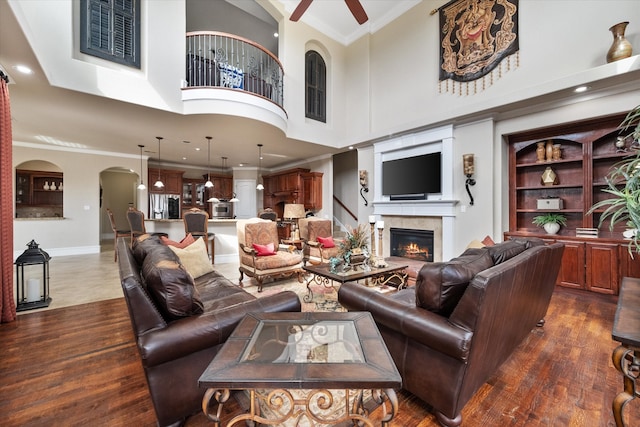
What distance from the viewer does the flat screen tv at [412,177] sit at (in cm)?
481

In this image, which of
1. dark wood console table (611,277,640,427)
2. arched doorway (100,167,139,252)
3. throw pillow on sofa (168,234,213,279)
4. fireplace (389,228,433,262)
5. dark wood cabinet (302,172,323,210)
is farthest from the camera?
arched doorway (100,167,139,252)

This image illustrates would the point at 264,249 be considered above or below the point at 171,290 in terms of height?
below

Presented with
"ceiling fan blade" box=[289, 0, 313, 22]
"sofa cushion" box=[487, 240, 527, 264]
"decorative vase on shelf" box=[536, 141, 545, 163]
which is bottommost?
"sofa cushion" box=[487, 240, 527, 264]

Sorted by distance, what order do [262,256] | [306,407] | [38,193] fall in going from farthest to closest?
[38,193], [262,256], [306,407]

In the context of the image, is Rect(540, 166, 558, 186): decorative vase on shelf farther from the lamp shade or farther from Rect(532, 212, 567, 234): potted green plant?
the lamp shade

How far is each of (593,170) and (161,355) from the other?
17.9 feet

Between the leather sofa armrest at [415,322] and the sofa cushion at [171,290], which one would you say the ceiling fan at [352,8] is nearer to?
the leather sofa armrest at [415,322]

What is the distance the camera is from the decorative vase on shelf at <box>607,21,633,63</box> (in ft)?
9.64

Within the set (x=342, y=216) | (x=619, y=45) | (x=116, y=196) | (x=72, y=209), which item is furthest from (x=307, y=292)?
(x=116, y=196)

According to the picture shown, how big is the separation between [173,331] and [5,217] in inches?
113

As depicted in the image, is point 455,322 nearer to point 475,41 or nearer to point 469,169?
point 469,169

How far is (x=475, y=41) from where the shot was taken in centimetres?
434

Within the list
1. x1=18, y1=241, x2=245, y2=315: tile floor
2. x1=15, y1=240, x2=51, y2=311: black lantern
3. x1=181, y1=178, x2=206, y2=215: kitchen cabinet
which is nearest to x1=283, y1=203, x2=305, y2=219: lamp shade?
x1=18, y1=241, x2=245, y2=315: tile floor

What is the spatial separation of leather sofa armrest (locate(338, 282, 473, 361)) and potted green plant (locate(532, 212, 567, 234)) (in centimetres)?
373
